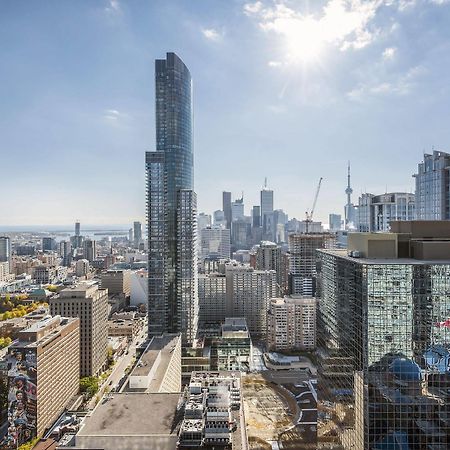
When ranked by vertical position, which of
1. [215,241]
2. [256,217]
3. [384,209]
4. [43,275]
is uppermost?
[256,217]

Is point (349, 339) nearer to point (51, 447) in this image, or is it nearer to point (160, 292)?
point (51, 447)

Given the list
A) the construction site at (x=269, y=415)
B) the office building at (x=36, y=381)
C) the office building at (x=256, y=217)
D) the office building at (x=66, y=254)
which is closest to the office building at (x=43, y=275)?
the office building at (x=66, y=254)

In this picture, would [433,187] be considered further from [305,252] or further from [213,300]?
[213,300]

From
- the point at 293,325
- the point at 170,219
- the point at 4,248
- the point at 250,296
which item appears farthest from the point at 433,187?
the point at 4,248

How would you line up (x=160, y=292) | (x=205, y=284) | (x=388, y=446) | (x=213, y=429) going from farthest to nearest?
(x=205, y=284) → (x=160, y=292) → (x=213, y=429) → (x=388, y=446)

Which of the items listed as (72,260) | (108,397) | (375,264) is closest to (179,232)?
(108,397)

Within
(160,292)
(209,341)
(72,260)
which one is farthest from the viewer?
(72,260)
